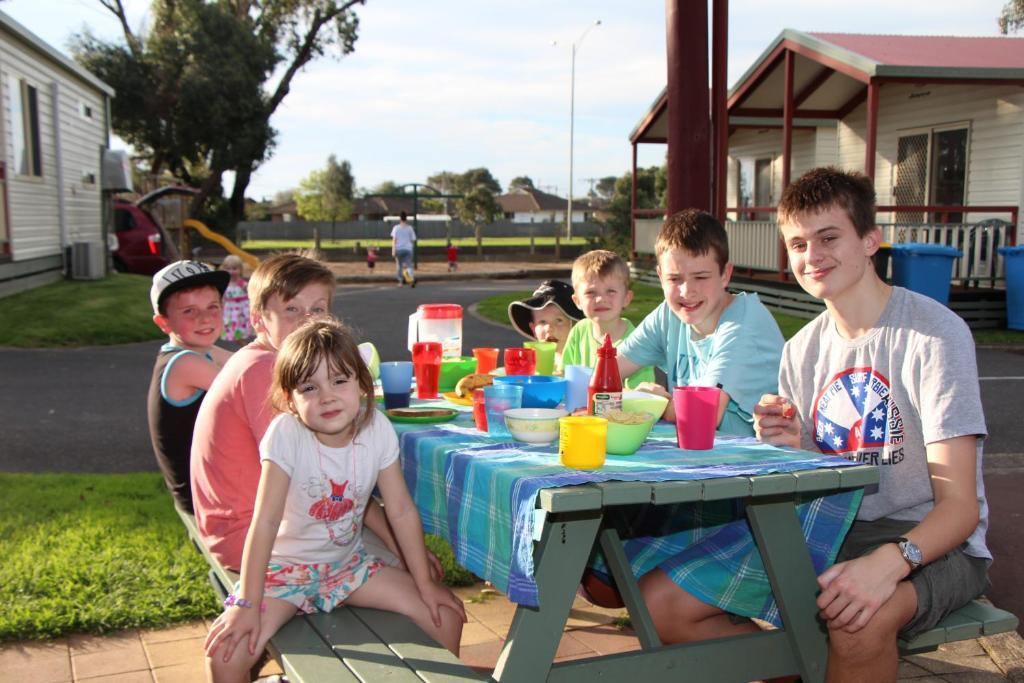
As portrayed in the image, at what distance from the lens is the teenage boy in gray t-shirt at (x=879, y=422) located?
8.15 feet

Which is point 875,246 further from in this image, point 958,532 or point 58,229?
point 58,229

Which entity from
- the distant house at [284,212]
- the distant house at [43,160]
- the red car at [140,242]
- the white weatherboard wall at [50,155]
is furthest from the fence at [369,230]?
the distant house at [43,160]

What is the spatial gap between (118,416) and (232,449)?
19.1 feet

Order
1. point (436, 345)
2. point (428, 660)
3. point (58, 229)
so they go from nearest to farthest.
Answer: point (428, 660) → point (436, 345) → point (58, 229)

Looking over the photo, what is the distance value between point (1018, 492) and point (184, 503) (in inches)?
188

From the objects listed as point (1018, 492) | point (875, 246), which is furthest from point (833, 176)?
point (1018, 492)

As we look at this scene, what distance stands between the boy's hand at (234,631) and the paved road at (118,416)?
10.2ft

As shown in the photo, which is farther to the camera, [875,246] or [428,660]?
[875,246]

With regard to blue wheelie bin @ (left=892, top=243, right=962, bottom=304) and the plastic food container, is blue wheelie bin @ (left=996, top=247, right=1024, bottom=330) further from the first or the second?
the plastic food container

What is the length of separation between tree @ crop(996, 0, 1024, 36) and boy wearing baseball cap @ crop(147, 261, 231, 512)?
3646cm

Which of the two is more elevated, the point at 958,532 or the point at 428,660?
the point at 958,532

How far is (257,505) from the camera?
2.71 m

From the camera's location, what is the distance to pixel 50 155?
62.3 feet

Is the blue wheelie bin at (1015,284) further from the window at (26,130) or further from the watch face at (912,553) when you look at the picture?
the window at (26,130)
